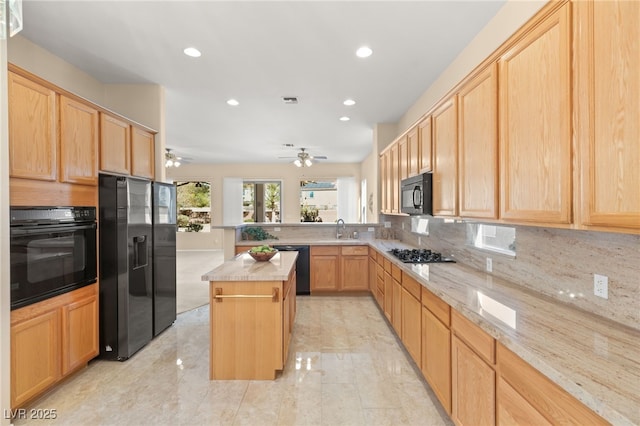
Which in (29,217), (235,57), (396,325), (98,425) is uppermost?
(235,57)

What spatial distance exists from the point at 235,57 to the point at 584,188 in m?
2.90

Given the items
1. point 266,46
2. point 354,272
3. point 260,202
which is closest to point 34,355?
point 266,46

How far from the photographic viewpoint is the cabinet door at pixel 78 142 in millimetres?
2449

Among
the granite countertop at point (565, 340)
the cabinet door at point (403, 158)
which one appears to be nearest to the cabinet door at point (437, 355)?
the granite countertop at point (565, 340)

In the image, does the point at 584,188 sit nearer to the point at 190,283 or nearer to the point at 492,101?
the point at 492,101

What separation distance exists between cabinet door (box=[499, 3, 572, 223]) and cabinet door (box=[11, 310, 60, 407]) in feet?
10.5

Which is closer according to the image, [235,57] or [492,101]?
[492,101]

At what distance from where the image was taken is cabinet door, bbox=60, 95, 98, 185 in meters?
2.45

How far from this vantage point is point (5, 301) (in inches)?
75.6

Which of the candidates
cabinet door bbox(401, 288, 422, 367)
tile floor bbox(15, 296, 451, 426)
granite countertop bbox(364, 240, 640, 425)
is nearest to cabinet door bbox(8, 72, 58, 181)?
tile floor bbox(15, 296, 451, 426)

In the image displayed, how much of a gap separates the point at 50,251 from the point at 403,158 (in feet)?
11.6

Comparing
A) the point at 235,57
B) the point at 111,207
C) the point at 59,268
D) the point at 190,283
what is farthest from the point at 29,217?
the point at 190,283

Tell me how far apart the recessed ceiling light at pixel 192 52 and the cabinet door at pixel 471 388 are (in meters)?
3.12

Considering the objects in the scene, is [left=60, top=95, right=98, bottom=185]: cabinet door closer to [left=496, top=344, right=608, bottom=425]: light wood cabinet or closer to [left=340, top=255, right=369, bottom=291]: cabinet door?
[left=496, top=344, right=608, bottom=425]: light wood cabinet
